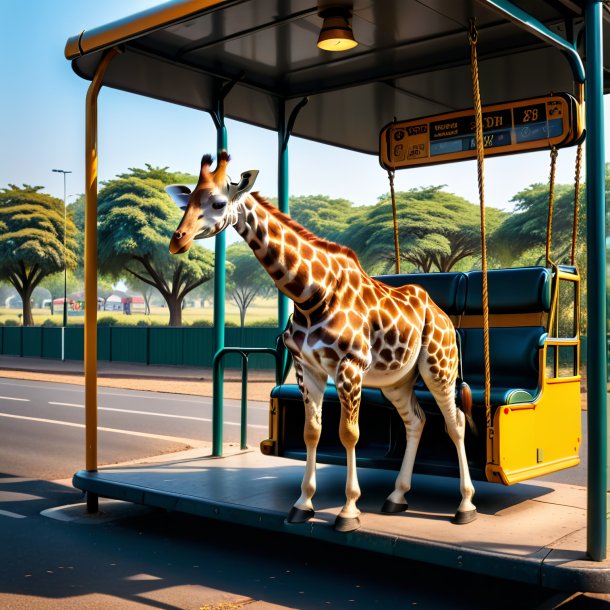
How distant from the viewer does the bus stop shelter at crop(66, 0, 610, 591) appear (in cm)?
479

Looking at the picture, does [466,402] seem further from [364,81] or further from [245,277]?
[245,277]

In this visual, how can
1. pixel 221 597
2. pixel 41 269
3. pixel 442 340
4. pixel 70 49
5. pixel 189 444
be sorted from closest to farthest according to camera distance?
1. pixel 221 597
2. pixel 442 340
3. pixel 70 49
4. pixel 189 444
5. pixel 41 269

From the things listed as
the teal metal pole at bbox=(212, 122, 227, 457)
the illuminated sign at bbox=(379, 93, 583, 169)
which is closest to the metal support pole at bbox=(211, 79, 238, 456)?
the teal metal pole at bbox=(212, 122, 227, 457)

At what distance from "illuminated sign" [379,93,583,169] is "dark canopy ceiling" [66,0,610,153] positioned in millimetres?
475

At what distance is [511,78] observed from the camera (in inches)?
325

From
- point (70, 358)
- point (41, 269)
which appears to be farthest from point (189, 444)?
point (41, 269)

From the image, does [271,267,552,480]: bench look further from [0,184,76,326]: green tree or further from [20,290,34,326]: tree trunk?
[20,290,34,326]: tree trunk

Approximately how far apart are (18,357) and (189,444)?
109 ft

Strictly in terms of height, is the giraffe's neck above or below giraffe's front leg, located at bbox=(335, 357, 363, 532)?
above

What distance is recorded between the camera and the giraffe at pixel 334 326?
526 centimetres

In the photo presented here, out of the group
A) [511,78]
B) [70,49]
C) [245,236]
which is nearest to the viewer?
[245,236]

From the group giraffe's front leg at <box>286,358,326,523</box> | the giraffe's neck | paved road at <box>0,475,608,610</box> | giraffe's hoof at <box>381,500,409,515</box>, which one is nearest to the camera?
paved road at <box>0,475,608,610</box>

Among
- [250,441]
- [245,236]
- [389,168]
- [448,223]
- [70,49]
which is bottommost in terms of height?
[250,441]

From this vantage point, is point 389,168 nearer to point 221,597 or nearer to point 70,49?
point 70,49
